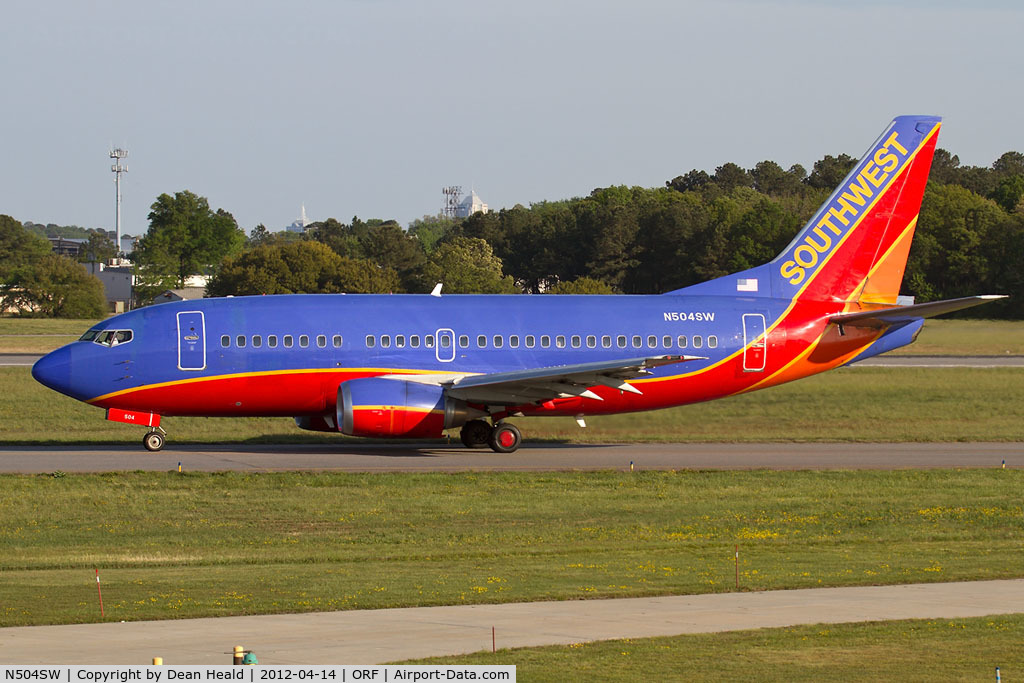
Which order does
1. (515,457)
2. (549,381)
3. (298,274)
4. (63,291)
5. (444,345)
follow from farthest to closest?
1. (63,291)
2. (298,274)
3. (444,345)
4. (515,457)
5. (549,381)

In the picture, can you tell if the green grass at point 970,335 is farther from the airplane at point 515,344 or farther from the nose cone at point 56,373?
the nose cone at point 56,373

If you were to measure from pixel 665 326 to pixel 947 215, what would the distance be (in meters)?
42.4

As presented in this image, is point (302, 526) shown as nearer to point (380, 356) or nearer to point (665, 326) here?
point (380, 356)

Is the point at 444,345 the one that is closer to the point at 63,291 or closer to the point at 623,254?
the point at 623,254

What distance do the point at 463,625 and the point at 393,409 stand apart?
1796cm

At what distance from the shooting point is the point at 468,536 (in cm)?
2406

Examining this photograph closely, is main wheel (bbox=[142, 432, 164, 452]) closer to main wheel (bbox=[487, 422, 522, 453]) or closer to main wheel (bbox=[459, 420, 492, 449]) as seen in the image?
main wheel (bbox=[459, 420, 492, 449])

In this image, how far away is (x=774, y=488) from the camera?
29781mm

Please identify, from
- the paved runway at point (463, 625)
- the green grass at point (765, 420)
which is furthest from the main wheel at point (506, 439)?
the paved runway at point (463, 625)

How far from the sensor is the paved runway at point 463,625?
14227mm

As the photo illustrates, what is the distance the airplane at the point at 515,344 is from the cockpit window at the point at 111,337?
4 cm

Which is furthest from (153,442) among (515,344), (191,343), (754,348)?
(754,348)

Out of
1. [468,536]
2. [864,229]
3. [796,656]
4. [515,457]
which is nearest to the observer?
[796,656]

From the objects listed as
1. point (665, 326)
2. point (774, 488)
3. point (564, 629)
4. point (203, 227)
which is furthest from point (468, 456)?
point (203, 227)
